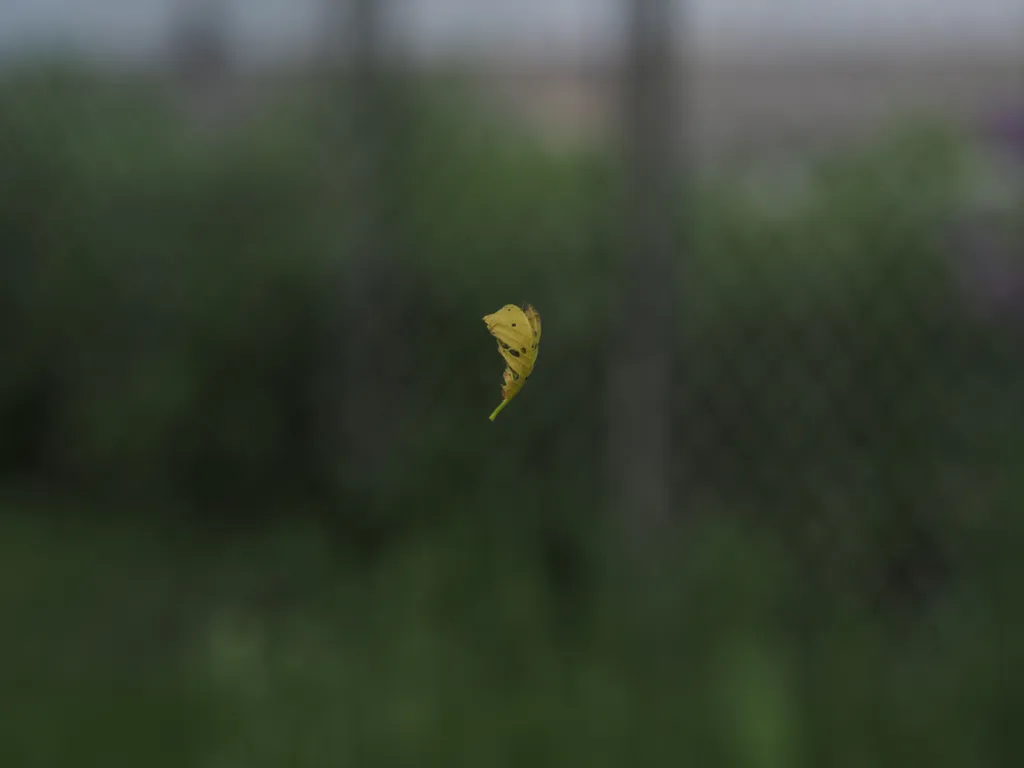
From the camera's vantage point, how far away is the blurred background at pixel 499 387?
206 centimetres

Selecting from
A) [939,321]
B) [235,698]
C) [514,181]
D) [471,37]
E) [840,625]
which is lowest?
[840,625]

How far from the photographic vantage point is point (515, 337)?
580 millimetres

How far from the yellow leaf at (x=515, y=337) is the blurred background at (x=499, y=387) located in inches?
53.3

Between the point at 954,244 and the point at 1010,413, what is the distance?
39 cm

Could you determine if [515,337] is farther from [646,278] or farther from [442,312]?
[442,312]

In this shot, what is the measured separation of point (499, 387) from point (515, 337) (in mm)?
2123

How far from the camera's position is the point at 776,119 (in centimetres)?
280

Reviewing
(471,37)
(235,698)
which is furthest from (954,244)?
(235,698)

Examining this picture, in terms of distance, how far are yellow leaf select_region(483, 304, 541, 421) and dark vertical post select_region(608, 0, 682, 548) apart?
7.18 ft

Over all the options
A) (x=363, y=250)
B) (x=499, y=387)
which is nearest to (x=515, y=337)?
(x=499, y=387)

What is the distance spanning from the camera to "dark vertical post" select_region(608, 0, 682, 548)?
2.77 metres

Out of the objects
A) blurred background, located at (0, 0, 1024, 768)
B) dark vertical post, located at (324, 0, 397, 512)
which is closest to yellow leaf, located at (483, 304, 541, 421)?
blurred background, located at (0, 0, 1024, 768)

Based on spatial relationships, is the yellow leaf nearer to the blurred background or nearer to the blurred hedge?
the blurred background

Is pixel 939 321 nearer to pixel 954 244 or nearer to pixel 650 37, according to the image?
pixel 954 244
